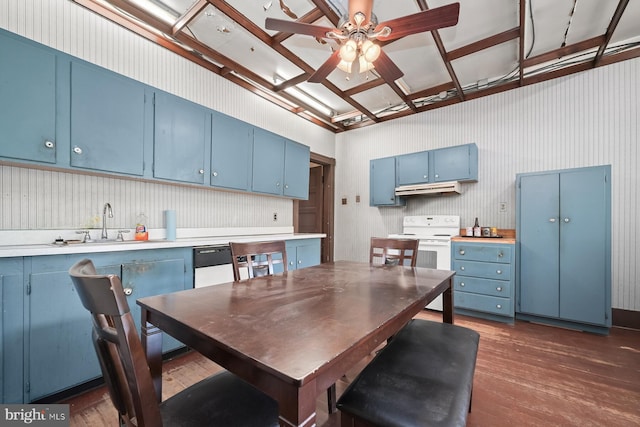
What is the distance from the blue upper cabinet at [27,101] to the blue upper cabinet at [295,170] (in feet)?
8.02

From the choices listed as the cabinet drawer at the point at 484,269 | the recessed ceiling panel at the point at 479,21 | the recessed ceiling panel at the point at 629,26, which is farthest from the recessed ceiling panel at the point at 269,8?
the cabinet drawer at the point at 484,269

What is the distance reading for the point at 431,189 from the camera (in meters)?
3.79

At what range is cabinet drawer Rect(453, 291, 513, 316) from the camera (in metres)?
3.05

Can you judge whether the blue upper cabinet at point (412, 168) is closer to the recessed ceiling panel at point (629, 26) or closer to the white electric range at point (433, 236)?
the white electric range at point (433, 236)

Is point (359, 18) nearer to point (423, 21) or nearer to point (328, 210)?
point (423, 21)

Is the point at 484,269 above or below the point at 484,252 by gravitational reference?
below

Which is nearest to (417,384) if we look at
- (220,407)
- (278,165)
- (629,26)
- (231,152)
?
(220,407)

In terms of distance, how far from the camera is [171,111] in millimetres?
2518

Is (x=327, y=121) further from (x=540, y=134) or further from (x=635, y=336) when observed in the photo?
(x=635, y=336)

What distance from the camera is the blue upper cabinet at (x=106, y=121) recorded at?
6.43 feet

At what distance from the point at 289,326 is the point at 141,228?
230 cm

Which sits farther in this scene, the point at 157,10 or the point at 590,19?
the point at 590,19

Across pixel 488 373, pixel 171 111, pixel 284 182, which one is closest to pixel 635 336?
pixel 488 373

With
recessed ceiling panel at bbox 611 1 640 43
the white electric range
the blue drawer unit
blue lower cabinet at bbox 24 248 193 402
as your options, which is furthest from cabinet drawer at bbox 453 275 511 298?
blue lower cabinet at bbox 24 248 193 402
